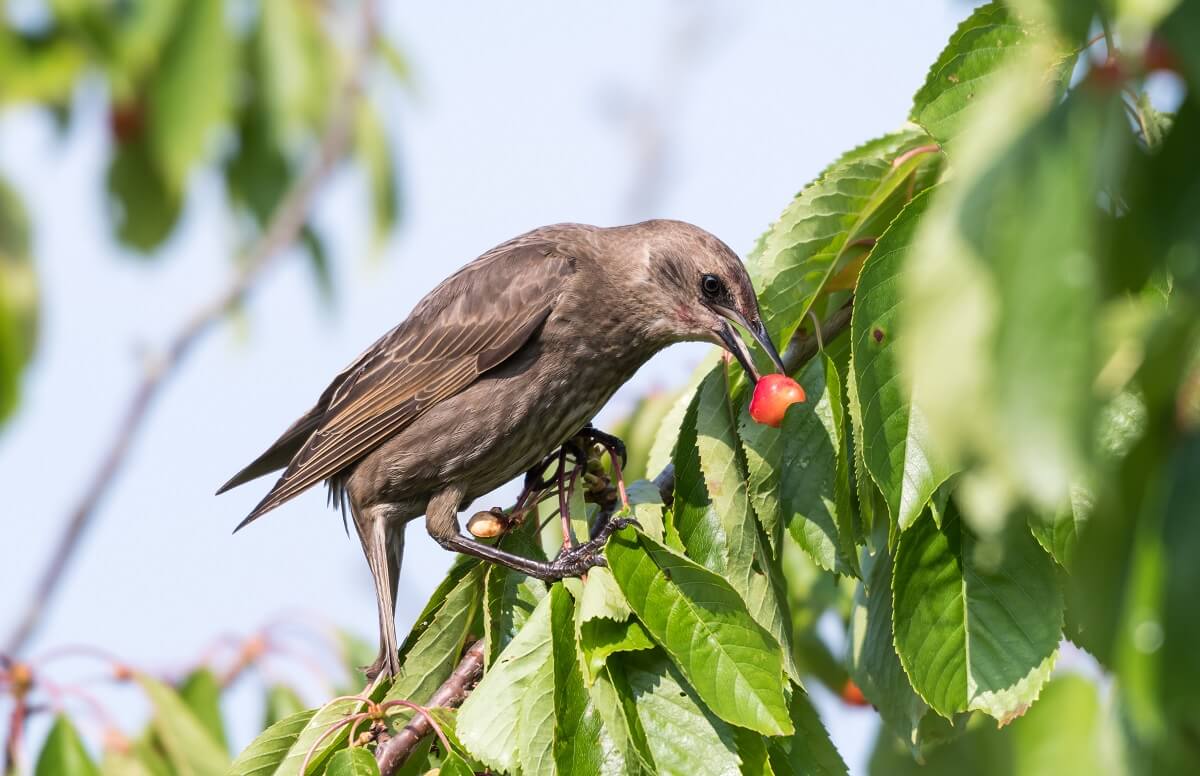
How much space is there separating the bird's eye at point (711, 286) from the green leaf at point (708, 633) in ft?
6.73

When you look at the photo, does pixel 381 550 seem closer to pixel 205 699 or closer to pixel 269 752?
pixel 205 699

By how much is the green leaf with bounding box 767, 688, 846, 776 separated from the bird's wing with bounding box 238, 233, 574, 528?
223cm

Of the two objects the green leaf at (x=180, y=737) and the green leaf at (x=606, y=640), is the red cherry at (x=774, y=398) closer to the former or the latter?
the green leaf at (x=606, y=640)

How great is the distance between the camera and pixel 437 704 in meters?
3.21

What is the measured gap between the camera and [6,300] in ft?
8.05

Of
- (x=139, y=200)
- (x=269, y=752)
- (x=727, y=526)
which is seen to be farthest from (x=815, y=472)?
(x=139, y=200)

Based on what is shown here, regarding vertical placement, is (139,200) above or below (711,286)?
above

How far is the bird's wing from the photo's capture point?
4.80 metres

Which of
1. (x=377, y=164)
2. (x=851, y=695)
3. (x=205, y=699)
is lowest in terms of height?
(x=851, y=695)

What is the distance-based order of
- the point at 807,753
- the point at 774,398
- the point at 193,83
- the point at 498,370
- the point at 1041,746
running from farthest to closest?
the point at 498,370, the point at 193,83, the point at 774,398, the point at 807,753, the point at 1041,746

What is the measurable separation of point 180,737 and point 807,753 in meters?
2.04

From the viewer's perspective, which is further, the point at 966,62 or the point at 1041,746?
the point at 966,62

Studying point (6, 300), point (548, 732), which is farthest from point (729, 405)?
point (6, 300)

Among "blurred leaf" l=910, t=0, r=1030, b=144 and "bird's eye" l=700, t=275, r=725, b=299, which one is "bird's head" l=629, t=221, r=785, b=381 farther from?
"blurred leaf" l=910, t=0, r=1030, b=144
